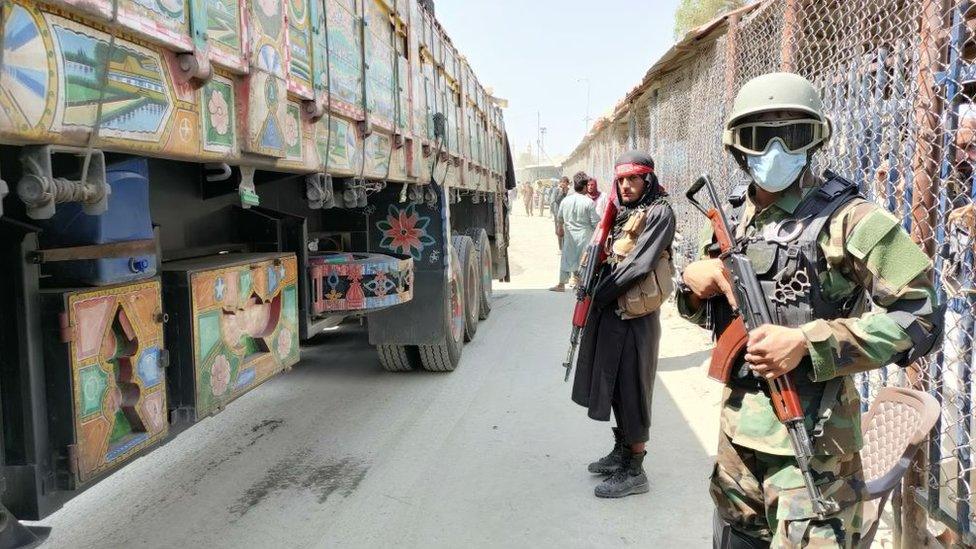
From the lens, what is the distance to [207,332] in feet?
7.79

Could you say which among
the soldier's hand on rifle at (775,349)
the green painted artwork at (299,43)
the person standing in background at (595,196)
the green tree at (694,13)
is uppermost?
the green tree at (694,13)

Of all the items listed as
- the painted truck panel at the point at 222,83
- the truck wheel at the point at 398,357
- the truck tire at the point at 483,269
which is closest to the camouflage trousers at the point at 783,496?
the painted truck panel at the point at 222,83

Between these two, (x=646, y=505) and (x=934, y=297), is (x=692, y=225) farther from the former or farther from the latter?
(x=934, y=297)

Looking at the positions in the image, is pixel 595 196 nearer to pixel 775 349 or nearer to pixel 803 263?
pixel 803 263

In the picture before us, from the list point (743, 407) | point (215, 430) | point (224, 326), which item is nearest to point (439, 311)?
point (215, 430)

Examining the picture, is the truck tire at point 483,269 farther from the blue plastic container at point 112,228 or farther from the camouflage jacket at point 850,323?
the camouflage jacket at point 850,323

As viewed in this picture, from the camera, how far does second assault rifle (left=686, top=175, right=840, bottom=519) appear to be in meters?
1.71

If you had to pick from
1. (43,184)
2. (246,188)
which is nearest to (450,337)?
(246,188)

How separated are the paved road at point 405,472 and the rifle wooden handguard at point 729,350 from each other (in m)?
1.18

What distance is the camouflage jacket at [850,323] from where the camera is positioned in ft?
5.45

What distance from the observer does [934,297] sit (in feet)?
5.49

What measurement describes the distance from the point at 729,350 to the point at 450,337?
351 cm

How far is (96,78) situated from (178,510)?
2.19 metres

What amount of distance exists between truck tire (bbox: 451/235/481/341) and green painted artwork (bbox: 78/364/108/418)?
4.29 metres
